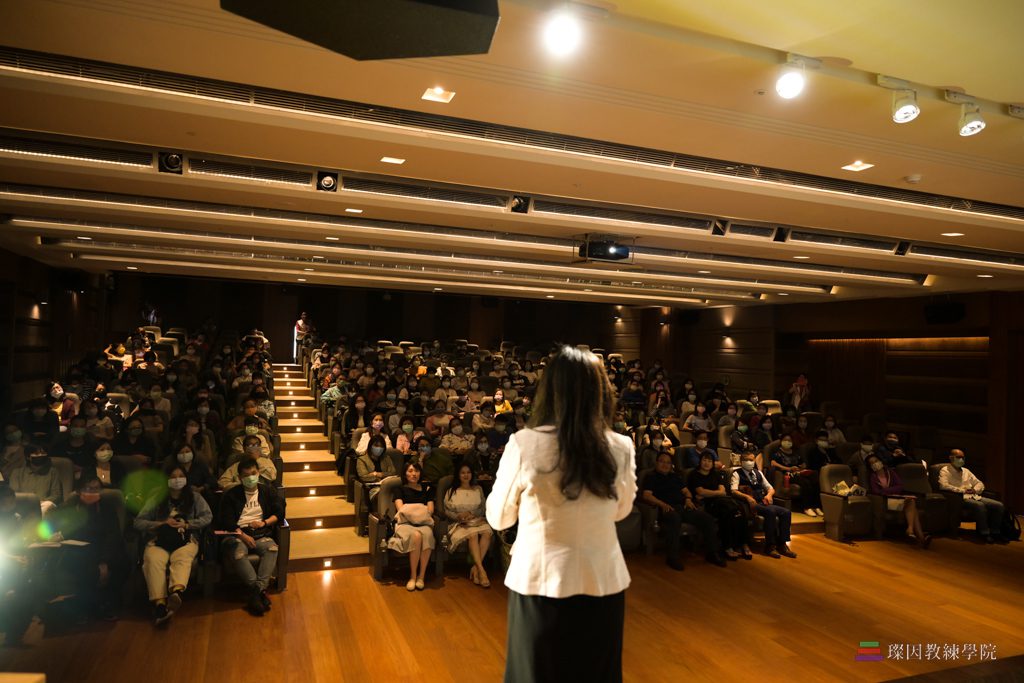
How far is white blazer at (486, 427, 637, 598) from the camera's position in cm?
159

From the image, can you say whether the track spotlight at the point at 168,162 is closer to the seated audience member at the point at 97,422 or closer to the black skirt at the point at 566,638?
the seated audience member at the point at 97,422

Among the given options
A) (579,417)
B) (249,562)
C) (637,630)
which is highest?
(579,417)

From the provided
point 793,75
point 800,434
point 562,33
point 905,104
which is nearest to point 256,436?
point 562,33

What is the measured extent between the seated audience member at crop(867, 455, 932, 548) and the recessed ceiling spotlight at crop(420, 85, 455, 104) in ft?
23.2

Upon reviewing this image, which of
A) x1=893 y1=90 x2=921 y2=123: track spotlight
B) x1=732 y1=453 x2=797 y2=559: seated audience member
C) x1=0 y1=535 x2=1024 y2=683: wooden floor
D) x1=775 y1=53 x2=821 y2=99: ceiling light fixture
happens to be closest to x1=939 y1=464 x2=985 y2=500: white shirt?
x1=0 y1=535 x2=1024 y2=683: wooden floor

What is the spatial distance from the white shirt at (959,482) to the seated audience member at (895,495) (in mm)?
647

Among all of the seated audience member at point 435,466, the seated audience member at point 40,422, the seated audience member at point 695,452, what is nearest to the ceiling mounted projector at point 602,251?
the seated audience member at point 435,466

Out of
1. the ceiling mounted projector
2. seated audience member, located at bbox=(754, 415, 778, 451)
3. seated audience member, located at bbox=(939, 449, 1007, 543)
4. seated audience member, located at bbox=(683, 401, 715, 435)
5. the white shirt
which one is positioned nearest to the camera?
the ceiling mounted projector

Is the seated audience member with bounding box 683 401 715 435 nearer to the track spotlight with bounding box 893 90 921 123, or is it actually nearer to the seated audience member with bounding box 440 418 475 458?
the seated audience member with bounding box 440 418 475 458

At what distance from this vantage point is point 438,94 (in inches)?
136

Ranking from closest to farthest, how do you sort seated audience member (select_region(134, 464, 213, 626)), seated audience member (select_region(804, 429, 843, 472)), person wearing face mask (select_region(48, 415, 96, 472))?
seated audience member (select_region(134, 464, 213, 626)) < person wearing face mask (select_region(48, 415, 96, 472)) < seated audience member (select_region(804, 429, 843, 472))

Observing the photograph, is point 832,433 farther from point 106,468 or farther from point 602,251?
point 106,468

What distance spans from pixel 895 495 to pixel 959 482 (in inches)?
41.2

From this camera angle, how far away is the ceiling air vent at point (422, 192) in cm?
546
